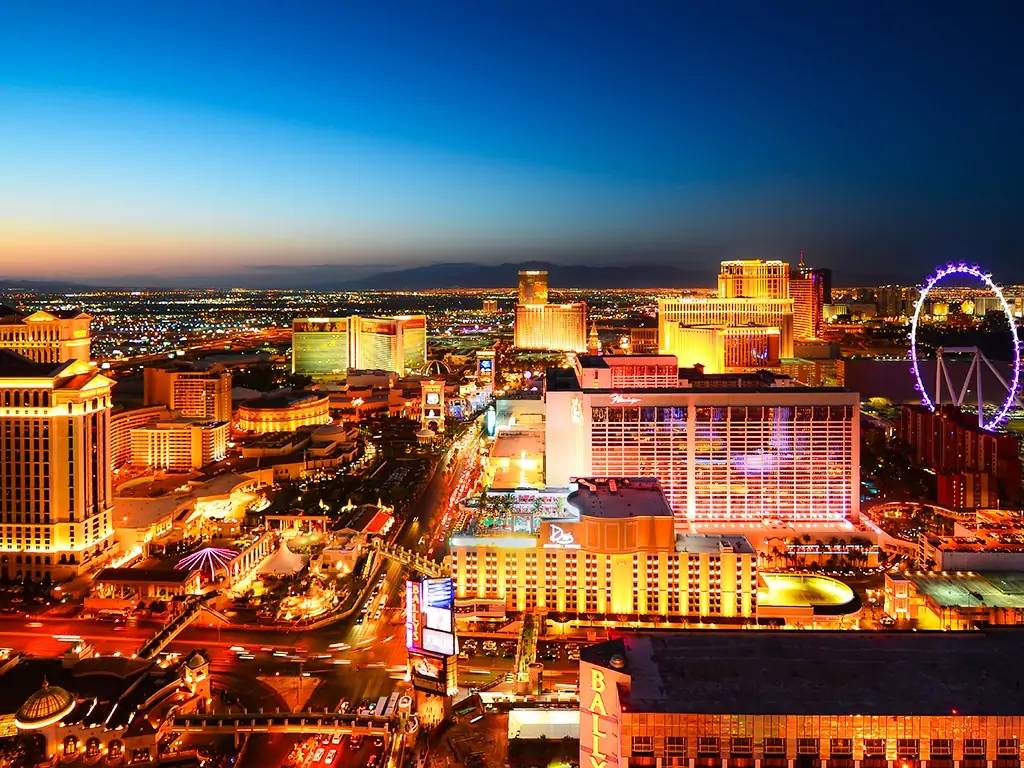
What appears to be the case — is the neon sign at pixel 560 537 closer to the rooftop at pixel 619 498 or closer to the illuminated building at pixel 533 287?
the rooftop at pixel 619 498

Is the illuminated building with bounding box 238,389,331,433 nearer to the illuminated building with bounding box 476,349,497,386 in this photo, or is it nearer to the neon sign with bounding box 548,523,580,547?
the illuminated building with bounding box 476,349,497,386

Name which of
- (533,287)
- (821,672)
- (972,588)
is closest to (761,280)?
(533,287)

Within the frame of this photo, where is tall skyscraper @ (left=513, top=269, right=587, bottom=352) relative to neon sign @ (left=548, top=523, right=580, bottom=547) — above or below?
above

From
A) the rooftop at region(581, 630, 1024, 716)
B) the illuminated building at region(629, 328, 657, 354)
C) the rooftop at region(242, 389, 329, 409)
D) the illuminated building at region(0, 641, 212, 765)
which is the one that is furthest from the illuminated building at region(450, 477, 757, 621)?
the illuminated building at region(629, 328, 657, 354)

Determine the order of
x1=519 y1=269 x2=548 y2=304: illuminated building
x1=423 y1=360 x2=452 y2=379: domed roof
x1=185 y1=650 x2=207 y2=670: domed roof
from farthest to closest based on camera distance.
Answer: x1=519 y1=269 x2=548 y2=304: illuminated building → x1=423 y1=360 x2=452 y2=379: domed roof → x1=185 y1=650 x2=207 y2=670: domed roof

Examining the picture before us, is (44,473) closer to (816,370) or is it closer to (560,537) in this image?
(560,537)

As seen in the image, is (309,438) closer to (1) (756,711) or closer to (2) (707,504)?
(2) (707,504)
